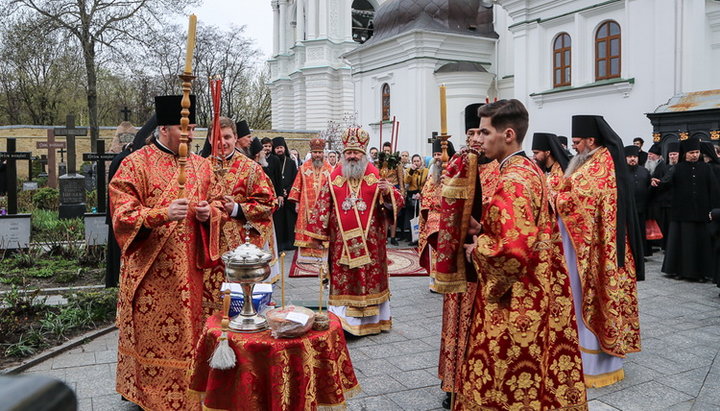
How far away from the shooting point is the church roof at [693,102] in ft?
42.4

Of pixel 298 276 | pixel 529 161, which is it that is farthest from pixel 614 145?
pixel 298 276

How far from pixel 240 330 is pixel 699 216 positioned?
8143 millimetres

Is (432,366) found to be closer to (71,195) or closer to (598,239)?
(598,239)

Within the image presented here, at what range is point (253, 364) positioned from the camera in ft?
10.4

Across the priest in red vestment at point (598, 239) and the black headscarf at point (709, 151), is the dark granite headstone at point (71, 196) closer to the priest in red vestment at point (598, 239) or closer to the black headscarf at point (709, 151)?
the priest in red vestment at point (598, 239)

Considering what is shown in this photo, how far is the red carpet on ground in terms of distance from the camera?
954 cm

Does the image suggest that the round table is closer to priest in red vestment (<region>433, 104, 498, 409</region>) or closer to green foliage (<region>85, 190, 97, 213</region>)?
priest in red vestment (<region>433, 104, 498, 409</region>)

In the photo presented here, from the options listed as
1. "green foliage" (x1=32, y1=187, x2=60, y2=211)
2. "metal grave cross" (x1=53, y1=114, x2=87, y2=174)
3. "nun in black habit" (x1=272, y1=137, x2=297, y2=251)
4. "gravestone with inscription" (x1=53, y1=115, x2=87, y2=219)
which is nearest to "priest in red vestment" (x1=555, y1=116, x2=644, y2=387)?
"nun in black habit" (x1=272, y1=137, x2=297, y2=251)

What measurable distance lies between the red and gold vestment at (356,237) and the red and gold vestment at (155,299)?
2.30 m

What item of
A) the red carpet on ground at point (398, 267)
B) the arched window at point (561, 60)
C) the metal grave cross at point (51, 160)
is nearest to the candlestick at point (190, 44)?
the red carpet on ground at point (398, 267)

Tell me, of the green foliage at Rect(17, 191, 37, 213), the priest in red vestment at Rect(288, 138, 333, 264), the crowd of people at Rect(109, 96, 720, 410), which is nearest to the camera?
the crowd of people at Rect(109, 96, 720, 410)

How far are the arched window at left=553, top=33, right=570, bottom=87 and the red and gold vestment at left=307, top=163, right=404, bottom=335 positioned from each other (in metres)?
14.7

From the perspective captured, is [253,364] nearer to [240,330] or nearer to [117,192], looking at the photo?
[240,330]

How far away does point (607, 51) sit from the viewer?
17.8 m
